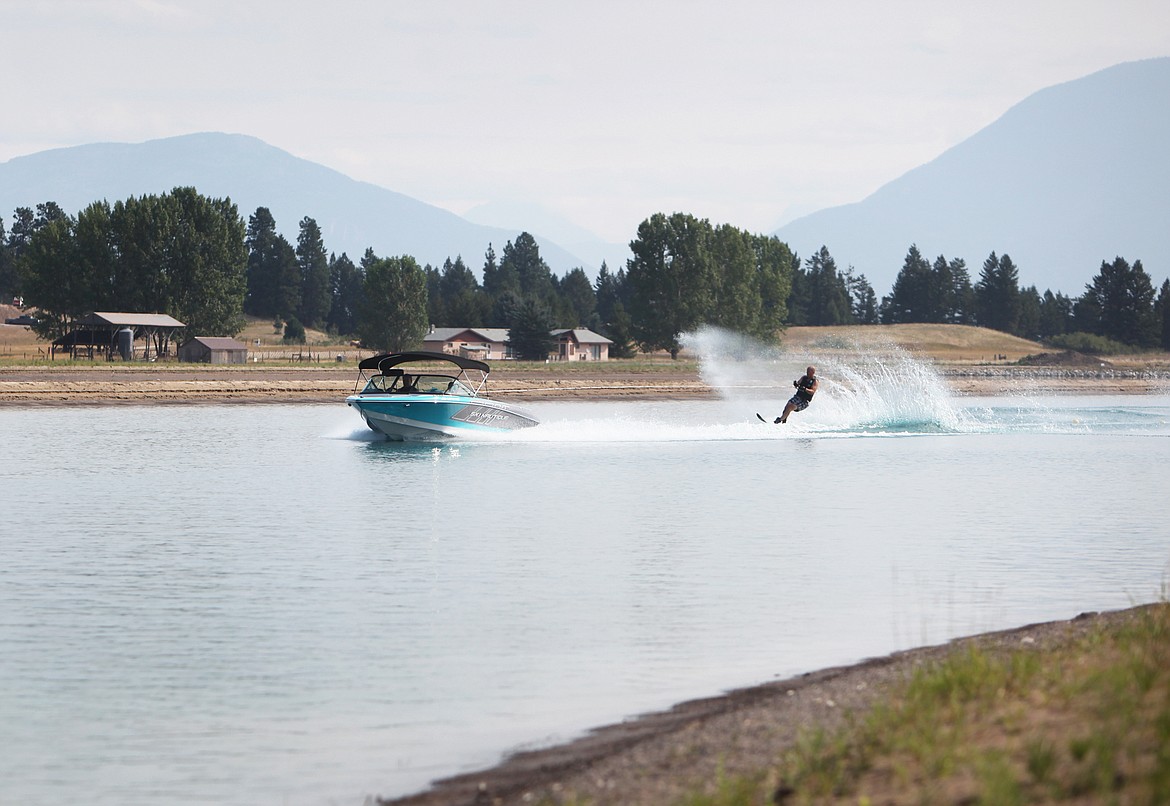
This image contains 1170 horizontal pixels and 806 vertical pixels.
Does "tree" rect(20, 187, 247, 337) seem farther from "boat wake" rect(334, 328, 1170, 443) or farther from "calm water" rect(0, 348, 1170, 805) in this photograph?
"calm water" rect(0, 348, 1170, 805)

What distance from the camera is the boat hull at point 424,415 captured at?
43.5 meters

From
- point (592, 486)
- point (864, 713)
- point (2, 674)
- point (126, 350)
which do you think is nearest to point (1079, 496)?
point (592, 486)

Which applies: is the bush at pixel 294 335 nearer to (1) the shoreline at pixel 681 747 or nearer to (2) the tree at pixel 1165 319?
(2) the tree at pixel 1165 319

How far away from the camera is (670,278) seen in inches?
5290

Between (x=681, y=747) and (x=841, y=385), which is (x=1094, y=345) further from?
(x=681, y=747)

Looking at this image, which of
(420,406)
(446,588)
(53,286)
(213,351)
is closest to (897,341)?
(213,351)

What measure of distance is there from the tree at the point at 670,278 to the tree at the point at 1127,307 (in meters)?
70.5

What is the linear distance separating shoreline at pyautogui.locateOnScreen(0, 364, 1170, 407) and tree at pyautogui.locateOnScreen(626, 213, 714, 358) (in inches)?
510

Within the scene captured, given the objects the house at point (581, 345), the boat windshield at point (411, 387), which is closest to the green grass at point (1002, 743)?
the boat windshield at point (411, 387)

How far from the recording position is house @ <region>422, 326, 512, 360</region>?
155375mm

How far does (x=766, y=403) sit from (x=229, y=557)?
62308 millimetres

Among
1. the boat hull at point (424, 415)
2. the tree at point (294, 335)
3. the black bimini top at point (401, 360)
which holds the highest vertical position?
the tree at point (294, 335)

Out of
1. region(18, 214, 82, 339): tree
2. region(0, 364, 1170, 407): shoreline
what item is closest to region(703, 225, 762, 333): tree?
region(0, 364, 1170, 407): shoreline

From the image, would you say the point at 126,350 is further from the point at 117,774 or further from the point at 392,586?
the point at 117,774
